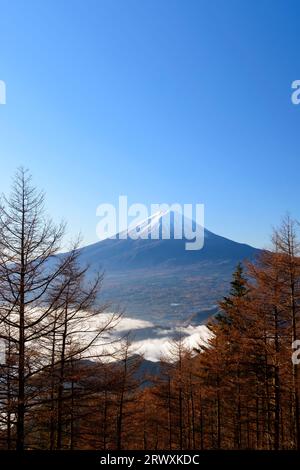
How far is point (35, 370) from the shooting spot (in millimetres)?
10219

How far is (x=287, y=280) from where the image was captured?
54.7ft

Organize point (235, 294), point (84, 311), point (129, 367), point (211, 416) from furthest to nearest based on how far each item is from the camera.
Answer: point (211, 416)
point (235, 294)
point (129, 367)
point (84, 311)

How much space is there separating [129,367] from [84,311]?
A: 469 inches

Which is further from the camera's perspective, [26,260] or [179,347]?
[179,347]

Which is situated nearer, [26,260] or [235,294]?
[26,260]
